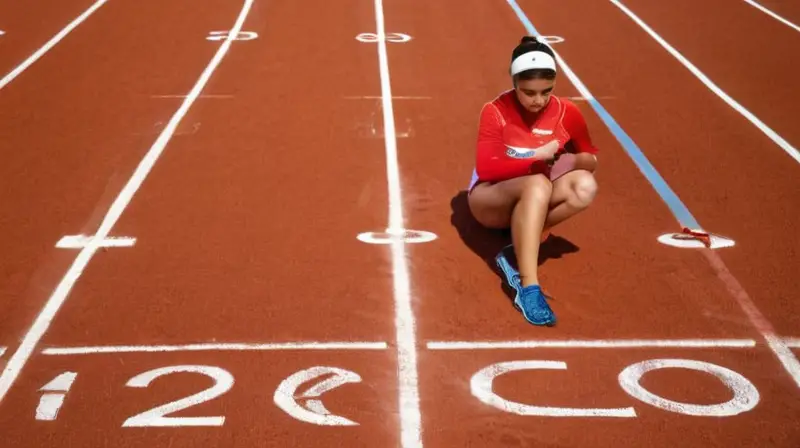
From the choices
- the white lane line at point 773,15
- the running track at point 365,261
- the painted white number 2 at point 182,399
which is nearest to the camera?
the painted white number 2 at point 182,399

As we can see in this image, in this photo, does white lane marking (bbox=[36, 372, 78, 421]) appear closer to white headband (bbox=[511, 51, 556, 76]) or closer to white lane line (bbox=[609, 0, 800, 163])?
white headband (bbox=[511, 51, 556, 76])

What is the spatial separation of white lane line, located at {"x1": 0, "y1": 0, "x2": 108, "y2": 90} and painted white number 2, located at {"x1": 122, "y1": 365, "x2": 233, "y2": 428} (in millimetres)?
6094

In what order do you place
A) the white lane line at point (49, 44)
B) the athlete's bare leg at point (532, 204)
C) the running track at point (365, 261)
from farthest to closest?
the white lane line at point (49, 44), the athlete's bare leg at point (532, 204), the running track at point (365, 261)

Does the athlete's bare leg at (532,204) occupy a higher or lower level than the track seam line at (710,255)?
higher

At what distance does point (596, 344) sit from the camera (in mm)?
4672

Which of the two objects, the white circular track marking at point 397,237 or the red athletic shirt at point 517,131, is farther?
the white circular track marking at point 397,237

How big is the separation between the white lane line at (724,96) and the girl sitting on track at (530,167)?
10.4 ft

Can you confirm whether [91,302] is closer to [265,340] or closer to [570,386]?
[265,340]

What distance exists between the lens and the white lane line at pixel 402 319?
403 cm

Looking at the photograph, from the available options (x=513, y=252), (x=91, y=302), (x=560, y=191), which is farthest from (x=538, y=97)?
(x=91, y=302)

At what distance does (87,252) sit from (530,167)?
277cm

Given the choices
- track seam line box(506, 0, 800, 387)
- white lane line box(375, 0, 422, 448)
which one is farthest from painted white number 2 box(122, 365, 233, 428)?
track seam line box(506, 0, 800, 387)

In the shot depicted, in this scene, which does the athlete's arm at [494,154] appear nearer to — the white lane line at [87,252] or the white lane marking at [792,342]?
the white lane marking at [792,342]

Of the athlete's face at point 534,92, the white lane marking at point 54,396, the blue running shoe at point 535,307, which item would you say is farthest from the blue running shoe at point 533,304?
the white lane marking at point 54,396
